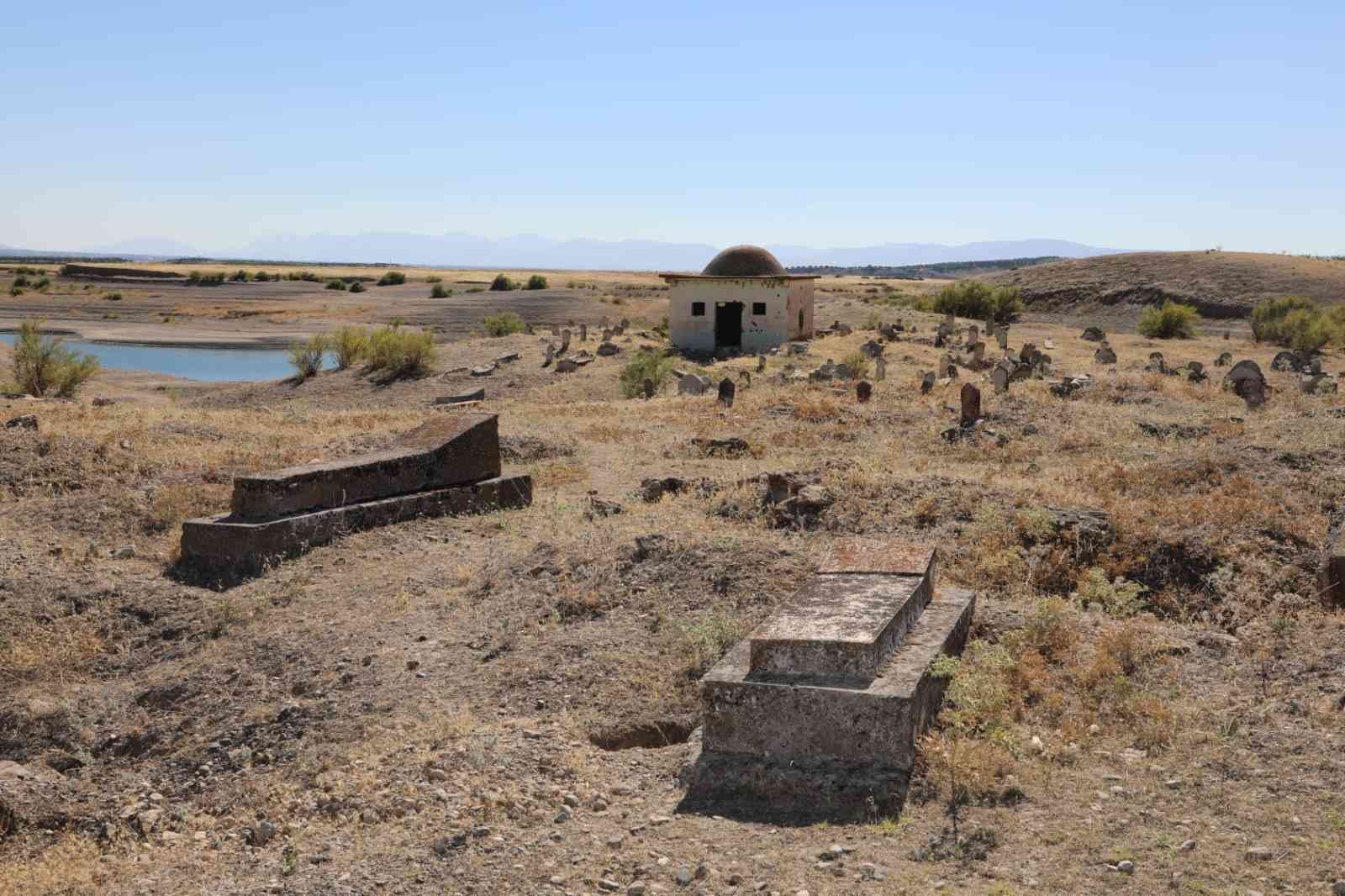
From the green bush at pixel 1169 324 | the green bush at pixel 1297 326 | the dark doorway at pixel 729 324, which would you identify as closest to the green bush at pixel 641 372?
the dark doorway at pixel 729 324

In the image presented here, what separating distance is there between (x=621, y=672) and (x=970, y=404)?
10.6m

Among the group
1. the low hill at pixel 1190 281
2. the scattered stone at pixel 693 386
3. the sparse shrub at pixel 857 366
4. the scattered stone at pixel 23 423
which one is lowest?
the scattered stone at pixel 693 386

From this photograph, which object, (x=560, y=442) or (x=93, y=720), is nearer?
(x=93, y=720)

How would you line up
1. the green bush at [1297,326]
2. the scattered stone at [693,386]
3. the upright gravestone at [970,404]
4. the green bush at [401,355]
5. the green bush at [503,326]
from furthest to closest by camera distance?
the green bush at [503,326], the green bush at [1297,326], the green bush at [401,355], the scattered stone at [693,386], the upright gravestone at [970,404]

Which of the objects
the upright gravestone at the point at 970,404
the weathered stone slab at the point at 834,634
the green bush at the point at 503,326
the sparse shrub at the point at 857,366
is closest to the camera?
the weathered stone slab at the point at 834,634

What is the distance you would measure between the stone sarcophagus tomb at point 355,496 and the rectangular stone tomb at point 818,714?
5.43 meters

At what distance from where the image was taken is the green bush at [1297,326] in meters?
35.0

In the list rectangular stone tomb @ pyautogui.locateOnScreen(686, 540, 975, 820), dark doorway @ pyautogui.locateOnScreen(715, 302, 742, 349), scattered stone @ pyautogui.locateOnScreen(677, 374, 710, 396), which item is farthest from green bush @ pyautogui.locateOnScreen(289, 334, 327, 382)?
rectangular stone tomb @ pyautogui.locateOnScreen(686, 540, 975, 820)

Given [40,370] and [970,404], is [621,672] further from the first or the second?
[40,370]

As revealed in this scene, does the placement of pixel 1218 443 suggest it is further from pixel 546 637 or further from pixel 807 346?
pixel 807 346

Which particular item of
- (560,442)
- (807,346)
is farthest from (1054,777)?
(807,346)

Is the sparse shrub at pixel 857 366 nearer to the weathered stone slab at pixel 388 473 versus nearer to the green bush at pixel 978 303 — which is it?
the weathered stone slab at pixel 388 473

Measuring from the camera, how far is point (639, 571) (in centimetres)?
951

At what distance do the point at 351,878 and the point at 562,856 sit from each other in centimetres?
92
